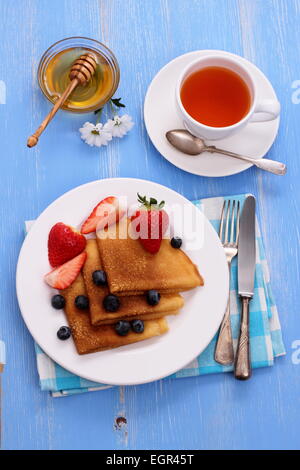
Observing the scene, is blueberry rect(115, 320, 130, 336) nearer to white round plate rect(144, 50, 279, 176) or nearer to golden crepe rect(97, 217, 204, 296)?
golden crepe rect(97, 217, 204, 296)

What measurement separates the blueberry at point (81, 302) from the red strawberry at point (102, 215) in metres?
0.18

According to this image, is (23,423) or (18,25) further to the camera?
(18,25)

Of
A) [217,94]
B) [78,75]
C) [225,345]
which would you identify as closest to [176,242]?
[225,345]

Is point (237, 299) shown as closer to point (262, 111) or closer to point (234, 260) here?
point (234, 260)

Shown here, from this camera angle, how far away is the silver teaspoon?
1638 mm

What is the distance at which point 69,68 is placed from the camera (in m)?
1.71

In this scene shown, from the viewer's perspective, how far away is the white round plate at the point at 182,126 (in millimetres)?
1659

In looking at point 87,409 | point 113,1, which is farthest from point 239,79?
point 87,409

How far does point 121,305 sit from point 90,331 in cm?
10

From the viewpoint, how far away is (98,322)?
1523mm

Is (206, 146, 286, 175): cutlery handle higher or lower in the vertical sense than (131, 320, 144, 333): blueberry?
higher

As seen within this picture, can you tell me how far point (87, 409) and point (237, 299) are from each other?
51 centimetres

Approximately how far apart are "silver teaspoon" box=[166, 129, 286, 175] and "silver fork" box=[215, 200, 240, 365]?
12cm

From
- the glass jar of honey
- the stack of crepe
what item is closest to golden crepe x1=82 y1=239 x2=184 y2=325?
the stack of crepe
